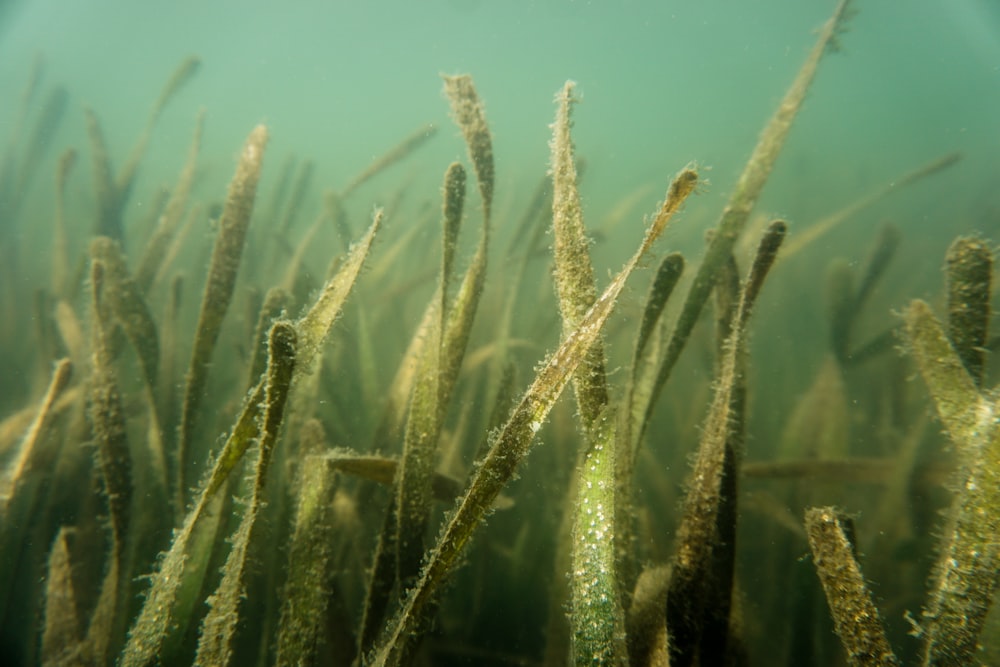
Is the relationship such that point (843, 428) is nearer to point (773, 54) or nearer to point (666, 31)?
point (666, 31)

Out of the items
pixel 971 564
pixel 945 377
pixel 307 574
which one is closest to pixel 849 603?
pixel 971 564

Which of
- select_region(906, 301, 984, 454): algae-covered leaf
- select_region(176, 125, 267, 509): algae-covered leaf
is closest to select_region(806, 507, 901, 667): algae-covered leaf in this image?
select_region(906, 301, 984, 454): algae-covered leaf

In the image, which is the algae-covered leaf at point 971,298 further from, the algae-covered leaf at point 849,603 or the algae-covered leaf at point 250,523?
the algae-covered leaf at point 250,523

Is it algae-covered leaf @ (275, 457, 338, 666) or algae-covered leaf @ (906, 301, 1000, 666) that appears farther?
algae-covered leaf @ (275, 457, 338, 666)

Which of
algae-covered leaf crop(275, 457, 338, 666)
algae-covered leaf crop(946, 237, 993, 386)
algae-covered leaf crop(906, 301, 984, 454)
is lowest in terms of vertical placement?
algae-covered leaf crop(275, 457, 338, 666)

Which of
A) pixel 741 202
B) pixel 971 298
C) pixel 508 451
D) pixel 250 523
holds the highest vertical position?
pixel 741 202

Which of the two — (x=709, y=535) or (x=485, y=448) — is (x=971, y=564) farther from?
(x=485, y=448)

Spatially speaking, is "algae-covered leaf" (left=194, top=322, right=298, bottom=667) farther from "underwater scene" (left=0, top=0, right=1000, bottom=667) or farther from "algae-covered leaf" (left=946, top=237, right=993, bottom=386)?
"algae-covered leaf" (left=946, top=237, right=993, bottom=386)

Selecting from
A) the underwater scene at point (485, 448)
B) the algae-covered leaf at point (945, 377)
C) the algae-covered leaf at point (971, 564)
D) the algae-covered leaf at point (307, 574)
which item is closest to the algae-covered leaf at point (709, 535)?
the underwater scene at point (485, 448)

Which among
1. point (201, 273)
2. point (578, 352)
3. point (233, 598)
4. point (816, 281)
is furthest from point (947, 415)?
point (816, 281)

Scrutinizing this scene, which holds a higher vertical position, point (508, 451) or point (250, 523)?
point (508, 451)

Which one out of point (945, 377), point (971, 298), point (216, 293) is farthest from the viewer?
point (216, 293)

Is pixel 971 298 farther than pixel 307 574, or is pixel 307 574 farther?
pixel 971 298

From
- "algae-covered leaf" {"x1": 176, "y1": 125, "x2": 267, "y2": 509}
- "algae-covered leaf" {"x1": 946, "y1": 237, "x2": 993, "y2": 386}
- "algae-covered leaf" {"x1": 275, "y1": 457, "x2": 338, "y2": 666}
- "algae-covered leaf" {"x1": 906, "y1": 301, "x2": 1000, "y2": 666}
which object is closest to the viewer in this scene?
"algae-covered leaf" {"x1": 906, "y1": 301, "x2": 1000, "y2": 666}
